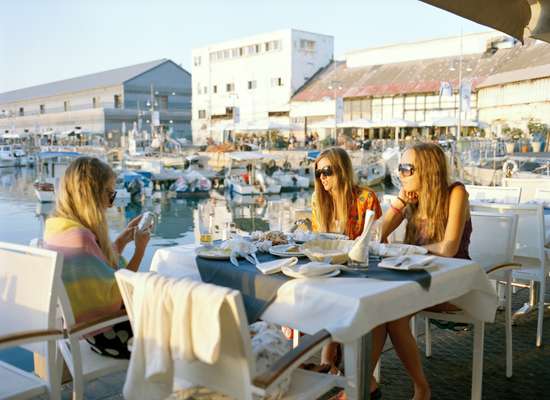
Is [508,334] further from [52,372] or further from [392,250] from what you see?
[52,372]

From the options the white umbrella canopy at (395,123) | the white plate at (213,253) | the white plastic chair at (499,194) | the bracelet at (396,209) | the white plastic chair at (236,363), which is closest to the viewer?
the white plastic chair at (236,363)

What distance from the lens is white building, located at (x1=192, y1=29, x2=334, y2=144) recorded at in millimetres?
46250

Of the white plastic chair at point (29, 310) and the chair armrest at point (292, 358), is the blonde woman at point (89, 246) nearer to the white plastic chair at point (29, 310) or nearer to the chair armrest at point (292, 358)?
the white plastic chair at point (29, 310)

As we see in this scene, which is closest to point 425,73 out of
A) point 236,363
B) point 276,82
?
point 276,82

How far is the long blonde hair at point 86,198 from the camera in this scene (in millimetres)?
2410

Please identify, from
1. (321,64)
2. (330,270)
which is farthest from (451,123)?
(330,270)

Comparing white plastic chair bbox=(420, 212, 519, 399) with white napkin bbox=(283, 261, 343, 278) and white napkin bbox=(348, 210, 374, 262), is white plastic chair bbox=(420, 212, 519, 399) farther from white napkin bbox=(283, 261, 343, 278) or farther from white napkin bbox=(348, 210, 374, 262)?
white napkin bbox=(283, 261, 343, 278)

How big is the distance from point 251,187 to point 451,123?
1021cm

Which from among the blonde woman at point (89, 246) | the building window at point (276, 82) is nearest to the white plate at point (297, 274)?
the blonde woman at point (89, 246)

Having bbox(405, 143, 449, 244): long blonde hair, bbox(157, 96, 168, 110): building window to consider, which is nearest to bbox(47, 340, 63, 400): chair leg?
bbox(405, 143, 449, 244): long blonde hair

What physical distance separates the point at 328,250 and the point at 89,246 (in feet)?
3.39

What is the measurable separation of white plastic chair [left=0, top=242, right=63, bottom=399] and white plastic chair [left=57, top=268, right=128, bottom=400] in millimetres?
49

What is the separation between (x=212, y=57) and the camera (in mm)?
52938

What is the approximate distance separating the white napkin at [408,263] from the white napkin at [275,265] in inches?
14.2
